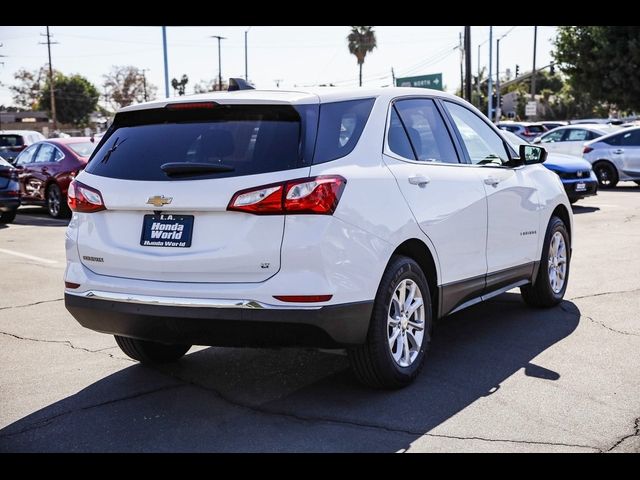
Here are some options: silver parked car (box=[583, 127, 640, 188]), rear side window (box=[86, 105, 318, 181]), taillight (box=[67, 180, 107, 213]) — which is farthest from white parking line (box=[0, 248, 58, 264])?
silver parked car (box=[583, 127, 640, 188])

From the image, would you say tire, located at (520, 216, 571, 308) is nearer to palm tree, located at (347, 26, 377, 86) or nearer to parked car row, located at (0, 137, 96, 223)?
parked car row, located at (0, 137, 96, 223)

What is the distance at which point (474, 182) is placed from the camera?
5766 mm

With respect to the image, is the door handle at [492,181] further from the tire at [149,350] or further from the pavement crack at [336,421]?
the tire at [149,350]

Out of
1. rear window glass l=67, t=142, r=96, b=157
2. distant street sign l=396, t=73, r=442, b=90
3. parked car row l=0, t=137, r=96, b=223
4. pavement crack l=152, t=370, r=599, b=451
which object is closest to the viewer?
pavement crack l=152, t=370, r=599, b=451

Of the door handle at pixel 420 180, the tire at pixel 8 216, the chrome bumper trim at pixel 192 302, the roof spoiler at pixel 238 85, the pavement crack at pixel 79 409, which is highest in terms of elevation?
the roof spoiler at pixel 238 85

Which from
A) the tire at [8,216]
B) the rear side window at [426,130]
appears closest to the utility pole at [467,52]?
the tire at [8,216]

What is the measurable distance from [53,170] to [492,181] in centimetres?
1208

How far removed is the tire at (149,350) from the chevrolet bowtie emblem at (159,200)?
1214 mm

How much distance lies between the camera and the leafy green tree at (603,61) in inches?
1549

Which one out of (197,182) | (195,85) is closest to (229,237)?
(197,182)

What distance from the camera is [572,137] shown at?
2297cm

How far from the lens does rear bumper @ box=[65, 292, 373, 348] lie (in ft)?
14.0
